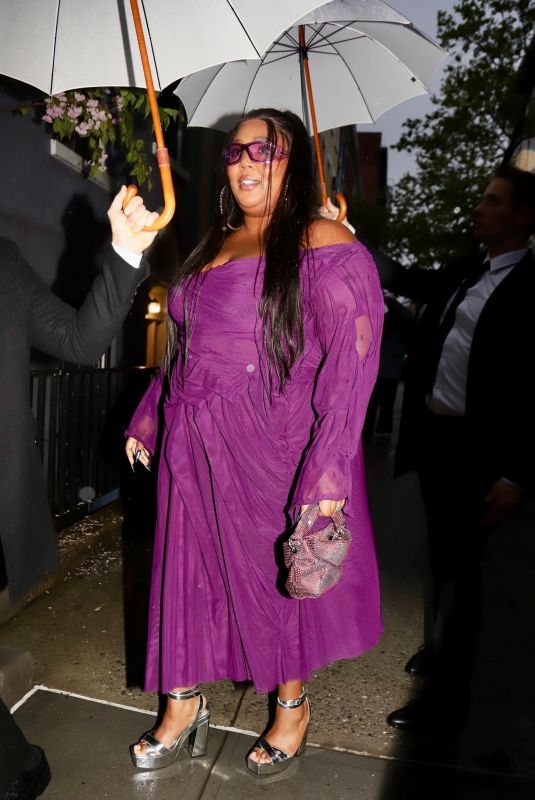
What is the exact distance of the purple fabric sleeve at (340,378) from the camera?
201 centimetres

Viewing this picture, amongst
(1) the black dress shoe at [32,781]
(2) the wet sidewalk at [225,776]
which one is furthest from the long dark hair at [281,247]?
(2) the wet sidewalk at [225,776]

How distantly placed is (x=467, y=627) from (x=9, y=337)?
2051mm

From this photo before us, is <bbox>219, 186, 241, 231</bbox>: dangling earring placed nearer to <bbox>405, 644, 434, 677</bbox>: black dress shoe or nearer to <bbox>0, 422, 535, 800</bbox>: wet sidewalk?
<bbox>0, 422, 535, 800</bbox>: wet sidewalk

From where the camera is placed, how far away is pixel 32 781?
1.99 m

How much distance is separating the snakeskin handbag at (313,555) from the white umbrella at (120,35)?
1.55 m

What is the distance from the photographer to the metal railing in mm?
4633

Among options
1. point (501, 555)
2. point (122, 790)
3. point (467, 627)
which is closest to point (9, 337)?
point (122, 790)

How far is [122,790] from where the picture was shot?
7.50 ft

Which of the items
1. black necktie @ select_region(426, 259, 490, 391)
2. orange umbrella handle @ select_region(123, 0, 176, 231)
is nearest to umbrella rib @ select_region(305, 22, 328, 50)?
black necktie @ select_region(426, 259, 490, 391)

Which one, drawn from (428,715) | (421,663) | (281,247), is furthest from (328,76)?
(428,715)

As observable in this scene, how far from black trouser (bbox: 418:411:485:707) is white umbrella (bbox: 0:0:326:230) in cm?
161

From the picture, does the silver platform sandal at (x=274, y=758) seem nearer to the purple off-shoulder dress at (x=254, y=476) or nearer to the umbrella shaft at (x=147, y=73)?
the purple off-shoulder dress at (x=254, y=476)

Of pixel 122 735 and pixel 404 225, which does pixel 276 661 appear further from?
pixel 404 225

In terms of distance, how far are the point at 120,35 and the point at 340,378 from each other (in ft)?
4.56
